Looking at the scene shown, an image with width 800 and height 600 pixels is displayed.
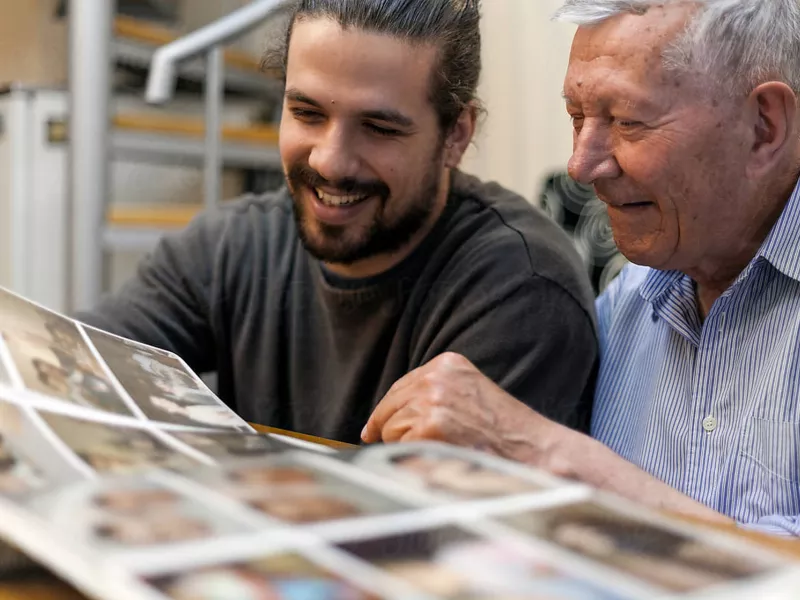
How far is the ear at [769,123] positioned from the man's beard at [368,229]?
1.26 feet

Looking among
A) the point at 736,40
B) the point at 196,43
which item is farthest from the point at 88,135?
the point at 736,40

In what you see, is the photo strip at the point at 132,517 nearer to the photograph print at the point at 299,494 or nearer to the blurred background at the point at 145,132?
the photograph print at the point at 299,494

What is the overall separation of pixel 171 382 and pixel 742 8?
1.86 ft

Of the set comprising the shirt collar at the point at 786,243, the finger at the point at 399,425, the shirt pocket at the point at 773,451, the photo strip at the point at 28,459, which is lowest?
the shirt pocket at the point at 773,451

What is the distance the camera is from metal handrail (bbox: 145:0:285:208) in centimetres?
171

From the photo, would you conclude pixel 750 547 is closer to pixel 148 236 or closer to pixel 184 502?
pixel 184 502

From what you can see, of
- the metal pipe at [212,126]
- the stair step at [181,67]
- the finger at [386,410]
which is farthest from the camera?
the stair step at [181,67]

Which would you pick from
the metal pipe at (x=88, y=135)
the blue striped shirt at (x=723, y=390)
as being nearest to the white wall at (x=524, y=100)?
the metal pipe at (x=88, y=135)

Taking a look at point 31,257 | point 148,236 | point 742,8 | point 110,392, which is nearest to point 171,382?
point 110,392

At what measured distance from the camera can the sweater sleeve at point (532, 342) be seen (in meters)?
0.90

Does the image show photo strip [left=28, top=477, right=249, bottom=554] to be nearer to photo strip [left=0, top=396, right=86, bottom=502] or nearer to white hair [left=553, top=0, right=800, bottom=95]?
photo strip [left=0, top=396, right=86, bottom=502]

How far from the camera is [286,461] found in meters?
0.49

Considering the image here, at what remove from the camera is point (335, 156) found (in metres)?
0.96

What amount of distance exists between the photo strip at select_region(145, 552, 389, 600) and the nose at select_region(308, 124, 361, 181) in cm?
65
